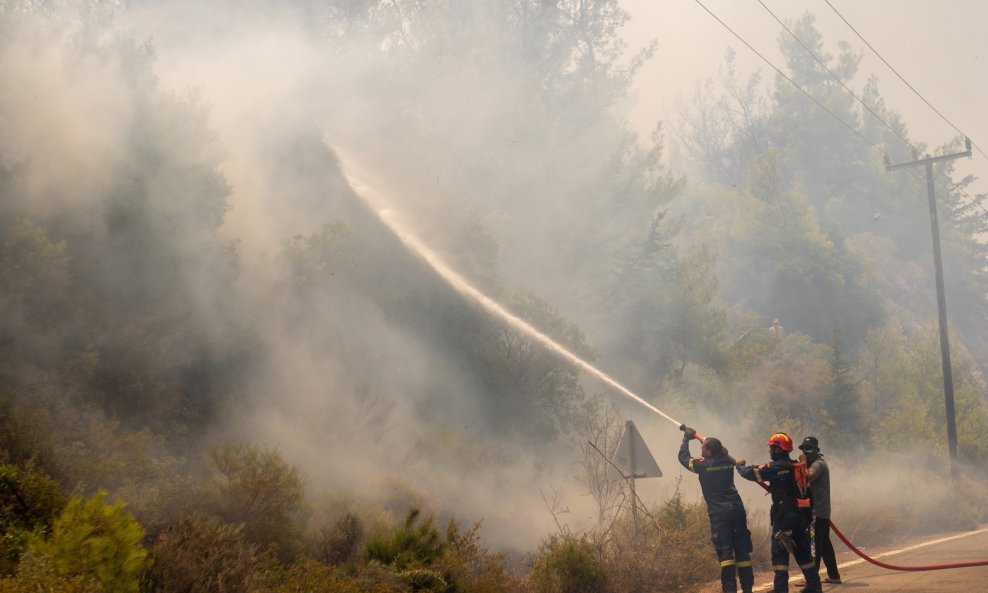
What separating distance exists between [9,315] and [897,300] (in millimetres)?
59372

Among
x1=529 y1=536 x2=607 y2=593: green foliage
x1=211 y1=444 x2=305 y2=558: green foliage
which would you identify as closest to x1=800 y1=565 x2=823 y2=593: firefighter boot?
x1=529 y1=536 x2=607 y2=593: green foliage

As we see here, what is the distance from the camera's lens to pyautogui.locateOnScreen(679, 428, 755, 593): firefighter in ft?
31.5

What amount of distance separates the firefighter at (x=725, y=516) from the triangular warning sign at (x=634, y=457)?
1289 mm

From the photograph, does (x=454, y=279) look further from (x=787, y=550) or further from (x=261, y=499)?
(x=787, y=550)

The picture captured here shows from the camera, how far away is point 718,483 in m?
9.88

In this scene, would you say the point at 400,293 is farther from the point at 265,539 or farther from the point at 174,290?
the point at 265,539

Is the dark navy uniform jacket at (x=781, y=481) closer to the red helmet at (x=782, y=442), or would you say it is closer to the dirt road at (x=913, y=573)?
the red helmet at (x=782, y=442)

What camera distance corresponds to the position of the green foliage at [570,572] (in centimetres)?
956

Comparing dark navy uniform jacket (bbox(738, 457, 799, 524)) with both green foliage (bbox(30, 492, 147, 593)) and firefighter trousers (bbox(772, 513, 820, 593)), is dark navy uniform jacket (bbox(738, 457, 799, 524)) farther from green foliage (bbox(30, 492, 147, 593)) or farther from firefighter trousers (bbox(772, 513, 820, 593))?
green foliage (bbox(30, 492, 147, 593))

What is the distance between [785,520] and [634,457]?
2016mm

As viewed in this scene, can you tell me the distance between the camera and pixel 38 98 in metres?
14.7

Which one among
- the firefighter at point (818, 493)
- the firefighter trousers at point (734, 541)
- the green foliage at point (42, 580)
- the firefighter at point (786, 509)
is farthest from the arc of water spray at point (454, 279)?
the green foliage at point (42, 580)

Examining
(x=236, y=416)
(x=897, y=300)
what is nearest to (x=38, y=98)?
(x=236, y=416)

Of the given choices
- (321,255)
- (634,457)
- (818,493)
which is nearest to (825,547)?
(818,493)
